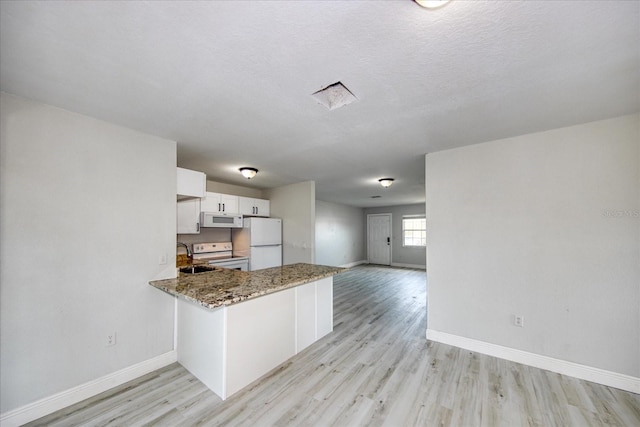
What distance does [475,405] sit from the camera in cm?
204

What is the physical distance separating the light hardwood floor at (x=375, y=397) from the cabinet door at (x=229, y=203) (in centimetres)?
269

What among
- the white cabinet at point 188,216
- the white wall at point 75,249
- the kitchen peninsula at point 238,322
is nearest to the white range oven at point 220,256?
the white cabinet at point 188,216

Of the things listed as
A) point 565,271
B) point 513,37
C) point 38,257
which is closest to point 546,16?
point 513,37

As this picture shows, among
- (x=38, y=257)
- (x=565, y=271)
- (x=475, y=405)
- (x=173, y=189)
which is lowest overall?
(x=475, y=405)

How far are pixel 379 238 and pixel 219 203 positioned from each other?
7.15 metres

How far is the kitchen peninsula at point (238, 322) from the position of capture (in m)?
2.11

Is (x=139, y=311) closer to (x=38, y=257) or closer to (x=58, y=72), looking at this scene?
(x=38, y=257)

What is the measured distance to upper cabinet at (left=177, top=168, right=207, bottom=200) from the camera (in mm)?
3025

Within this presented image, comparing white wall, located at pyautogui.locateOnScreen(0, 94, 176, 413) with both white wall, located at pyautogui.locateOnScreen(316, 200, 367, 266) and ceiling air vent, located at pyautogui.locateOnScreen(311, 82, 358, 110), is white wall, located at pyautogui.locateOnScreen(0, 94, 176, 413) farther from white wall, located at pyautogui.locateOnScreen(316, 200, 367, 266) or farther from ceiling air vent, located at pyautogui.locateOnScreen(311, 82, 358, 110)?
white wall, located at pyautogui.locateOnScreen(316, 200, 367, 266)

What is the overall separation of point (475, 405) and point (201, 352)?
2.43 meters

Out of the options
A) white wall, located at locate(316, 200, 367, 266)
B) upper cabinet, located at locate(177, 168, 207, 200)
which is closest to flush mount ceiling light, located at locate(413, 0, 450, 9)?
upper cabinet, located at locate(177, 168, 207, 200)

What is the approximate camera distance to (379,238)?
33.4ft

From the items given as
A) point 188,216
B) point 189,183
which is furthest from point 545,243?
point 188,216

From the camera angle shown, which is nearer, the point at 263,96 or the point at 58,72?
the point at 58,72
